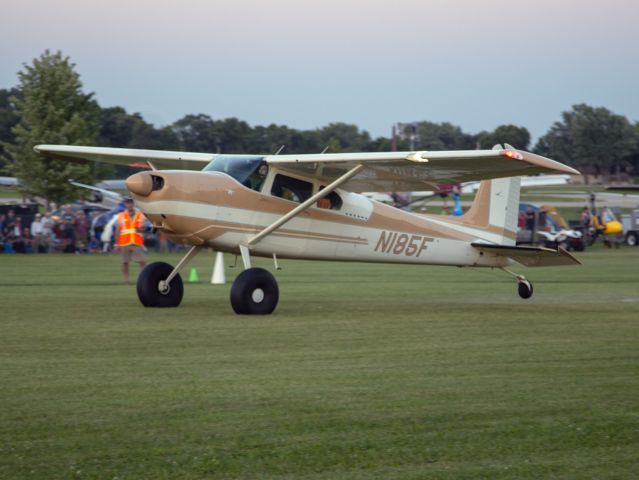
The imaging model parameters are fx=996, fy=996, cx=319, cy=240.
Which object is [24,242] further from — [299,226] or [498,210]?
[299,226]

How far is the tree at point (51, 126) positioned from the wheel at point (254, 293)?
29.4 meters

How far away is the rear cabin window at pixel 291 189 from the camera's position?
15.1 metres

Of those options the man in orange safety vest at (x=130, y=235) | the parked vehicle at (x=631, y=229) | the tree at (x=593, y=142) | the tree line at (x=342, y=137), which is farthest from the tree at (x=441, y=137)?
the man in orange safety vest at (x=130, y=235)

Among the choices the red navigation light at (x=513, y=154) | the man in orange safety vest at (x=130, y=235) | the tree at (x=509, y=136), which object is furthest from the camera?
the tree at (x=509, y=136)

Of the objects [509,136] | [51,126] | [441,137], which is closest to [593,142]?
[509,136]

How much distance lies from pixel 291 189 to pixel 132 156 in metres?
3.28

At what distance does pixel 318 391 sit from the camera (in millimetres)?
8492

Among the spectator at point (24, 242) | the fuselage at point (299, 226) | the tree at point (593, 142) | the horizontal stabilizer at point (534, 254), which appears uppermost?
the tree at point (593, 142)

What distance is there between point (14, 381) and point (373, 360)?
3.55 metres

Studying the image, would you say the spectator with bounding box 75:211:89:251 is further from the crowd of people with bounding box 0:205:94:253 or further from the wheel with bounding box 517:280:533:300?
the wheel with bounding box 517:280:533:300

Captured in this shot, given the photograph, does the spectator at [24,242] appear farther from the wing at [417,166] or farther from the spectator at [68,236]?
the wing at [417,166]

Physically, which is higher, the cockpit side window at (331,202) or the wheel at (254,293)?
the cockpit side window at (331,202)

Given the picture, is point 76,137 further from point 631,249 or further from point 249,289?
point 249,289

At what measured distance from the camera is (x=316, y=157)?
1447 centimetres
